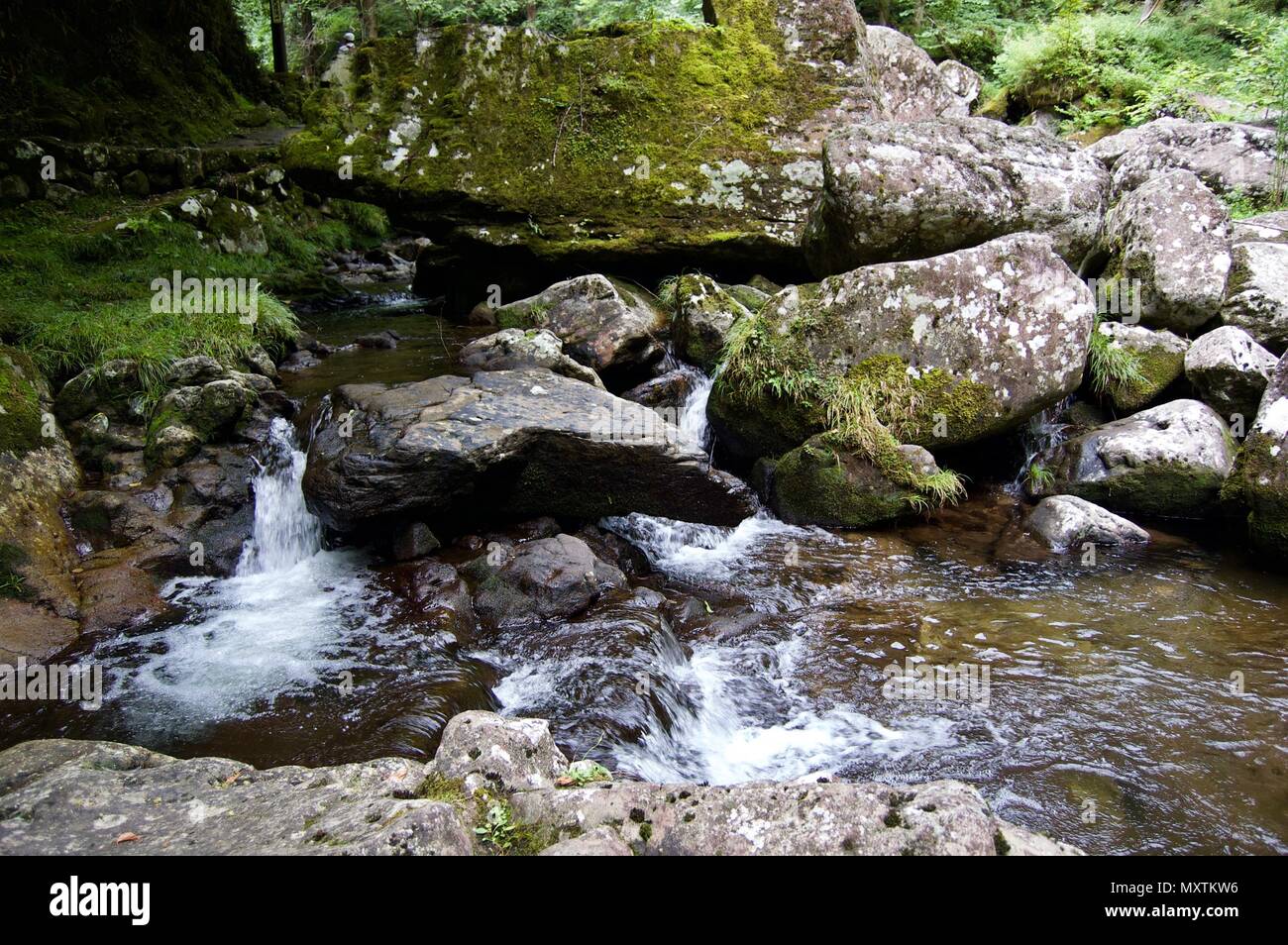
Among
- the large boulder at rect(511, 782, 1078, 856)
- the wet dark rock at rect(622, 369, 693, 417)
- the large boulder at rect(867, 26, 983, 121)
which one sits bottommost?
the large boulder at rect(511, 782, 1078, 856)

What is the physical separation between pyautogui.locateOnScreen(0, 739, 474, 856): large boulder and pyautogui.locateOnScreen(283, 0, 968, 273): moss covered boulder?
8.11 metres

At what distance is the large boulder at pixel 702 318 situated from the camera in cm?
891

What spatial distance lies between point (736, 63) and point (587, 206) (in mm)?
2934

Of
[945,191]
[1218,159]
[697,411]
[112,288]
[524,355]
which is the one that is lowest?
[697,411]

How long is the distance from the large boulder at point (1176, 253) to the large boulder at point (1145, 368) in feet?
1.21

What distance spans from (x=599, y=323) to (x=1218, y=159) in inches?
378

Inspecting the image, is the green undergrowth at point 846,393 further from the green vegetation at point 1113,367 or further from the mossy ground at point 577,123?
the mossy ground at point 577,123

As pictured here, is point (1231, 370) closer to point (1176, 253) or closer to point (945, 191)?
point (1176, 253)

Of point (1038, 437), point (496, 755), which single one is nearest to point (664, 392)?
point (1038, 437)

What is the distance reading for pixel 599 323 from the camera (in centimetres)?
893

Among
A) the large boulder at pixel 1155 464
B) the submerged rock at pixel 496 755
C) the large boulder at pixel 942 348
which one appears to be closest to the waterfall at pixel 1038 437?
the large boulder at pixel 1155 464

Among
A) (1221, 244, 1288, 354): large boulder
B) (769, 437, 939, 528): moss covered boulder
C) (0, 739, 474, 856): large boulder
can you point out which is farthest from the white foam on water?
(1221, 244, 1288, 354): large boulder

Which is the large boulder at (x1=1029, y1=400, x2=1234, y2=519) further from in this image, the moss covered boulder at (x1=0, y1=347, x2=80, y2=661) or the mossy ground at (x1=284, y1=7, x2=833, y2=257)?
the moss covered boulder at (x1=0, y1=347, x2=80, y2=661)

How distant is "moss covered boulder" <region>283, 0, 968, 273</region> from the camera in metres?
9.32
